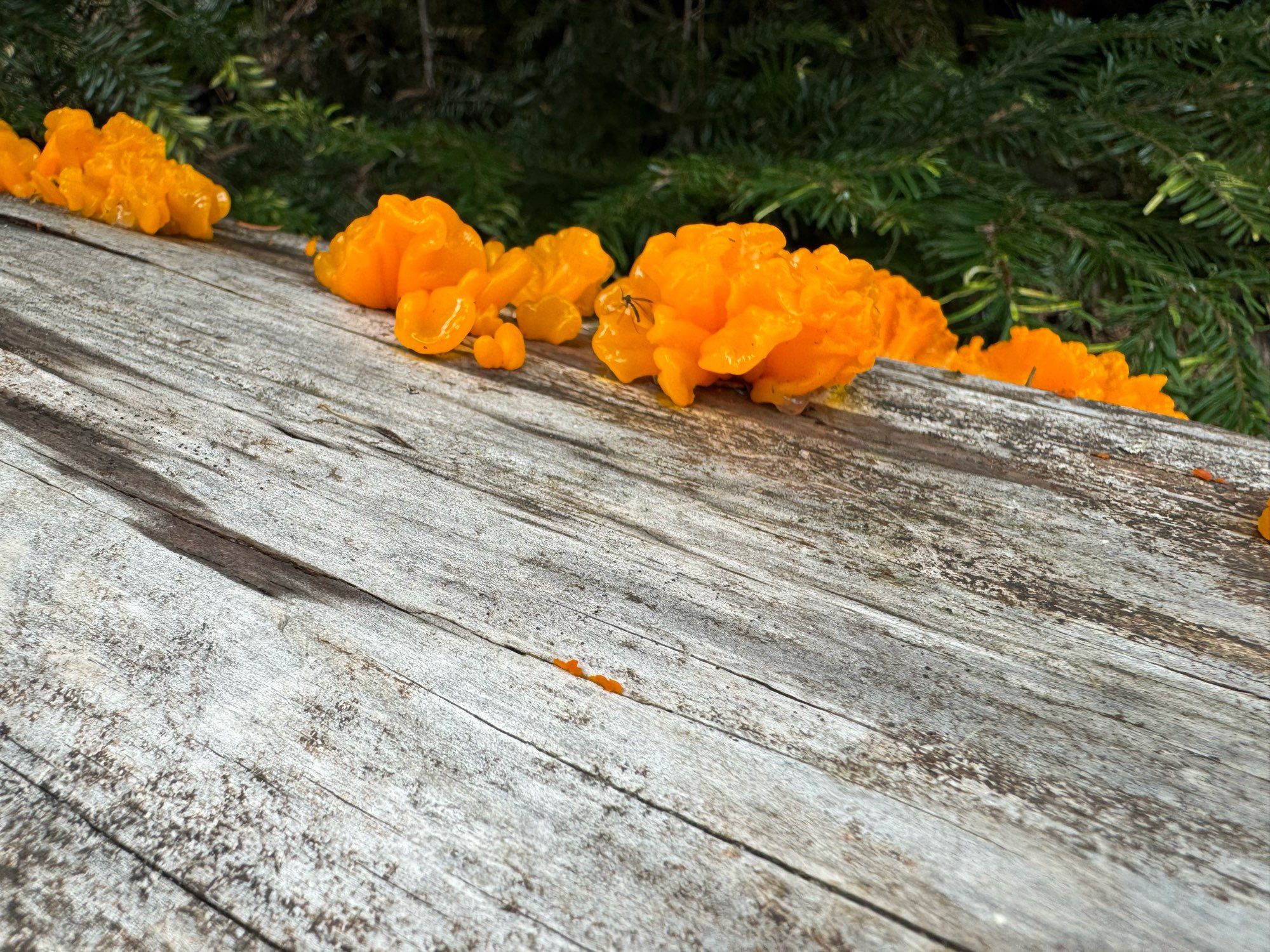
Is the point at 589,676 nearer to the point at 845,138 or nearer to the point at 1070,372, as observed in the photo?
the point at 1070,372

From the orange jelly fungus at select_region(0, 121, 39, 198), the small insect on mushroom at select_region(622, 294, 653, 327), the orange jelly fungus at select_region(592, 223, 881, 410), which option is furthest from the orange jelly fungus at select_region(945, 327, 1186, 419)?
the orange jelly fungus at select_region(0, 121, 39, 198)

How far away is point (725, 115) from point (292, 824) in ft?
8.17

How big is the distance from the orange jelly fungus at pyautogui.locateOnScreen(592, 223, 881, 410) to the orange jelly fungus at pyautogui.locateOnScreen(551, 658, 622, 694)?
25.8 inches

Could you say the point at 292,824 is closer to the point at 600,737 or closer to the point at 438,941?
the point at 438,941

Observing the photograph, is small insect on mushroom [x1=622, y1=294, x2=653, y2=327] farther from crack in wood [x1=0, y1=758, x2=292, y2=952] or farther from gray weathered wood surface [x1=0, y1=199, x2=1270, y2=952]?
crack in wood [x1=0, y1=758, x2=292, y2=952]

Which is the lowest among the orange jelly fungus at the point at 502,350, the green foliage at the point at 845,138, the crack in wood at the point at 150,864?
the crack in wood at the point at 150,864

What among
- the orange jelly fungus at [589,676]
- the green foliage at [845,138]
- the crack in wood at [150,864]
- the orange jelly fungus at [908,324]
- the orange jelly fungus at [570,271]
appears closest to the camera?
the crack in wood at [150,864]

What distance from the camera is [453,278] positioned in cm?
171

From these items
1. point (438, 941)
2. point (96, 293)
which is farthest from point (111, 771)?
point (96, 293)

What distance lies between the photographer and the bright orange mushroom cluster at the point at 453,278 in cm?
163

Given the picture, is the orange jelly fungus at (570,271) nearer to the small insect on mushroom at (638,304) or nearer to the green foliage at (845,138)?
the small insect on mushroom at (638,304)

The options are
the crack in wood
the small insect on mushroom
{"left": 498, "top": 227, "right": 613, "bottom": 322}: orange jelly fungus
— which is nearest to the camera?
the crack in wood

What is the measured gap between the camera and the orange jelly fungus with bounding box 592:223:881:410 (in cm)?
146

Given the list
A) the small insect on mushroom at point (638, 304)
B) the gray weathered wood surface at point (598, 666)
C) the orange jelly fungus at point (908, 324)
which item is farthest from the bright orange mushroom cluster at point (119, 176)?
the orange jelly fungus at point (908, 324)
